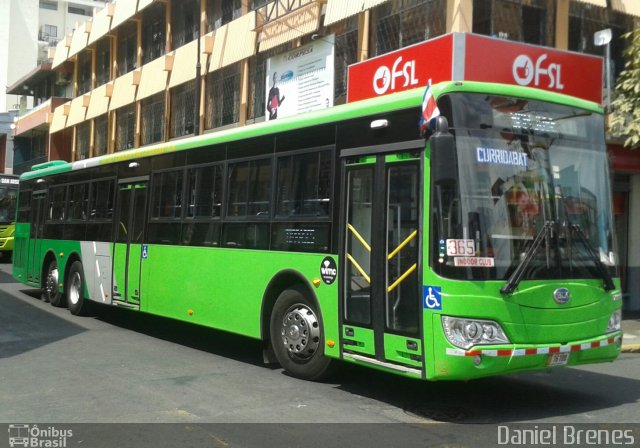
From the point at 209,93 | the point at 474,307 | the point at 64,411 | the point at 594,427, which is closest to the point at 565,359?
the point at 594,427

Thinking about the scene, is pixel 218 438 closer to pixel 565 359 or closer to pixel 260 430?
pixel 260 430

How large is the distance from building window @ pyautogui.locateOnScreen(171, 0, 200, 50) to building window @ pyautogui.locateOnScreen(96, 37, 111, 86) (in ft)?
24.4

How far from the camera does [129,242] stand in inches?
466

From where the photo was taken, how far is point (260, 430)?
600 centimetres

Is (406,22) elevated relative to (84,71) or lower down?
lower down

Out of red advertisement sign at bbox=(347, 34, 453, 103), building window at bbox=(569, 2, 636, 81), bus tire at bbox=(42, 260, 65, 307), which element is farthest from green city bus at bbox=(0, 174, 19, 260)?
building window at bbox=(569, 2, 636, 81)

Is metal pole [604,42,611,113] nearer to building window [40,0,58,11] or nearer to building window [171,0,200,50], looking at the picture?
building window [171,0,200,50]

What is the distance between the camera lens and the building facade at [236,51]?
47.7 feet

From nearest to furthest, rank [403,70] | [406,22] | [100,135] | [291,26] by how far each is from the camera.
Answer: [403,70] → [406,22] → [291,26] → [100,135]

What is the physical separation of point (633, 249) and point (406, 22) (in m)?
7.91

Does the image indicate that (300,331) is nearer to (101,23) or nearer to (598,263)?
(598,263)

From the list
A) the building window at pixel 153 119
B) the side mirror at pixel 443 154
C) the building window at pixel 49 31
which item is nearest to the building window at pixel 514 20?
the side mirror at pixel 443 154

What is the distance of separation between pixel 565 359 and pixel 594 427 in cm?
64

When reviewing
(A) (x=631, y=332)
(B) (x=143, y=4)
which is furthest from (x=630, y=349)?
(B) (x=143, y=4)
